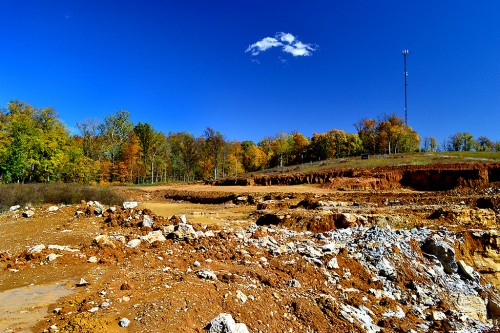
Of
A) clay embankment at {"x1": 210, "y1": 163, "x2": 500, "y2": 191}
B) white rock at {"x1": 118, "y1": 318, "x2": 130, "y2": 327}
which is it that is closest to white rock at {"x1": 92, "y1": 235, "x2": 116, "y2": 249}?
white rock at {"x1": 118, "y1": 318, "x2": 130, "y2": 327}

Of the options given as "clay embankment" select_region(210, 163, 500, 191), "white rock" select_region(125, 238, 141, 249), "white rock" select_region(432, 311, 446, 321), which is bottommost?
"white rock" select_region(432, 311, 446, 321)

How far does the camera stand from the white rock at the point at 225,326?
16.1 ft

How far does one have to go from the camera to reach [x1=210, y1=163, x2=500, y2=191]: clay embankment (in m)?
32.1

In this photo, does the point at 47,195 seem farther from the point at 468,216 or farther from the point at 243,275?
the point at 468,216

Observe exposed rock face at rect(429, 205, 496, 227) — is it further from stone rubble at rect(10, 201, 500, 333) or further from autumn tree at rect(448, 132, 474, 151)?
autumn tree at rect(448, 132, 474, 151)

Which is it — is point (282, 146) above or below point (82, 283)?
above

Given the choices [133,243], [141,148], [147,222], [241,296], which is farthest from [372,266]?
[141,148]

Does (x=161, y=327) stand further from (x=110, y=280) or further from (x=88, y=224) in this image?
(x=88, y=224)

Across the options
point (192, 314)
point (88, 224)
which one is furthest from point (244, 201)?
point (192, 314)

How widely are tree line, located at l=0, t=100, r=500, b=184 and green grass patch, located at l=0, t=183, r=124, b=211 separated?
2090cm

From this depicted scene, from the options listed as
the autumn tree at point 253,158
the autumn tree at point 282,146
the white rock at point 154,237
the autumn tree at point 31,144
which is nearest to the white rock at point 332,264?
the white rock at point 154,237

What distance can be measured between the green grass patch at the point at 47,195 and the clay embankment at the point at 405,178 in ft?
80.3

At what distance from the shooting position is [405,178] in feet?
120

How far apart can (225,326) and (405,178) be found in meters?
36.5
